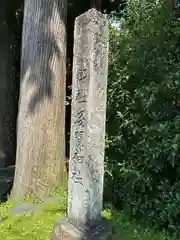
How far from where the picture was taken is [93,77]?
257 centimetres

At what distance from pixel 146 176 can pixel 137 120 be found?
0.60m

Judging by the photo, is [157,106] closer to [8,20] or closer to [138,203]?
[138,203]

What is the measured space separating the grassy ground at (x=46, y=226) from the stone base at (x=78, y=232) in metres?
0.10

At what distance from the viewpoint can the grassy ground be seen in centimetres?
275

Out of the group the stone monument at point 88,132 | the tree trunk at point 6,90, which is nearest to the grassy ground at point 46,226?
the stone monument at point 88,132

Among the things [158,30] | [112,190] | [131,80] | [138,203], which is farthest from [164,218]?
[158,30]

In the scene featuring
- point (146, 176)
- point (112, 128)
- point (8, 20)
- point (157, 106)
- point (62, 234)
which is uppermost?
point (8, 20)

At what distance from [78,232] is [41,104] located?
1740 mm

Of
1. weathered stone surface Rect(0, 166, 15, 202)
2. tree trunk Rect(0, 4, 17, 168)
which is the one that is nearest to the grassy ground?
weathered stone surface Rect(0, 166, 15, 202)

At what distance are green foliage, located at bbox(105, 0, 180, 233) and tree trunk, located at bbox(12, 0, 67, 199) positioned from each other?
27.4 inches

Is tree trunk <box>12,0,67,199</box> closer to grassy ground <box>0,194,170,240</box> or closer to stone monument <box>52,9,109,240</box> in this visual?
grassy ground <box>0,194,170,240</box>

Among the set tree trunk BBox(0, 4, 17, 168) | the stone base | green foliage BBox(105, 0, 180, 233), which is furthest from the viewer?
tree trunk BBox(0, 4, 17, 168)

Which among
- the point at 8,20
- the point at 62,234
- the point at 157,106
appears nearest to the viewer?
the point at 62,234

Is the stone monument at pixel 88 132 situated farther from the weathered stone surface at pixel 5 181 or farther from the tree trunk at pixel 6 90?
the tree trunk at pixel 6 90
